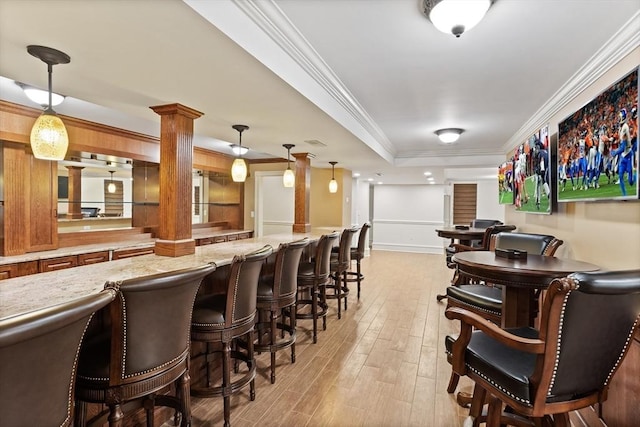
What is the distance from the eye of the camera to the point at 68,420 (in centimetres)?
104

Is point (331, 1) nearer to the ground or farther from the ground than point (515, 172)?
farther from the ground

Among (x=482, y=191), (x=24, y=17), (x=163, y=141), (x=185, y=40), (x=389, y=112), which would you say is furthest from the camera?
(x=482, y=191)

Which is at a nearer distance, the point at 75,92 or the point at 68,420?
the point at 68,420

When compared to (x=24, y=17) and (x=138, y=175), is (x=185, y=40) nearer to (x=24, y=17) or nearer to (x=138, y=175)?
(x=24, y=17)

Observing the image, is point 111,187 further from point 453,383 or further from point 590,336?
point 590,336

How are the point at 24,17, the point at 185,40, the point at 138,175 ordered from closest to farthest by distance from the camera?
the point at 24,17, the point at 185,40, the point at 138,175

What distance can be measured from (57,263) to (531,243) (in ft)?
15.3

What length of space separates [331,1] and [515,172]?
12.3ft

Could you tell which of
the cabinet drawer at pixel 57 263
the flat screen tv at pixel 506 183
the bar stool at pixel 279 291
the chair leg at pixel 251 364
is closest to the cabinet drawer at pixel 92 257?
the cabinet drawer at pixel 57 263

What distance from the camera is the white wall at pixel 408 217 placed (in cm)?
967

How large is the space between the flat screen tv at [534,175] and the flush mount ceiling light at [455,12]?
2.05 meters

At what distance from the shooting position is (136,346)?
4.33 ft

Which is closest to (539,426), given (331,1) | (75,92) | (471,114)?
(331,1)

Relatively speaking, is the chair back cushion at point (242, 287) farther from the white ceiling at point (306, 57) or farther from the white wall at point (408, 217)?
the white wall at point (408, 217)
